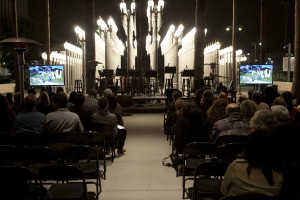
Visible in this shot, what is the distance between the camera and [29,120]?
698cm

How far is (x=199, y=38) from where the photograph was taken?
17906 millimetres

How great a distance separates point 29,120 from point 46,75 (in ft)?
30.2

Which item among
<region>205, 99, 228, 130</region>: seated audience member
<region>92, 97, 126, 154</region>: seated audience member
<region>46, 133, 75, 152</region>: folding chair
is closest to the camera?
<region>46, 133, 75, 152</region>: folding chair

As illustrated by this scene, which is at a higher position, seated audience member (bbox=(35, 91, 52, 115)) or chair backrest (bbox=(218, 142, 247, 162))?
seated audience member (bbox=(35, 91, 52, 115))

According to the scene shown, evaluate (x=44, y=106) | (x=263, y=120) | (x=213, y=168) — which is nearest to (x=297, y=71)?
(x=44, y=106)

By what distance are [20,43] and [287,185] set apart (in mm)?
9219

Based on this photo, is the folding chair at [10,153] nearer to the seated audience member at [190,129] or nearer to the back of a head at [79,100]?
the seated audience member at [190,129]

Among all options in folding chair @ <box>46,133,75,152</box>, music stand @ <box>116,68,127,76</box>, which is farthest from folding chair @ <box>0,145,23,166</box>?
music stand @ <box>116,68,127,76</box>

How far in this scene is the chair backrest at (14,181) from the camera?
12.8 ft

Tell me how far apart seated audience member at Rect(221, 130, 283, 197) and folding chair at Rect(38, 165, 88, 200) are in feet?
5.43

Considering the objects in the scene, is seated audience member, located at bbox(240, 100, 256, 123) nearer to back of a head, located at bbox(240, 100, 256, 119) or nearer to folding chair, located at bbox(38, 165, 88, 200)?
back of a head, located at bbox(240, 100, 256, 119)

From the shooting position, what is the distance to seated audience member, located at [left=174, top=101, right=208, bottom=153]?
7.02 metres

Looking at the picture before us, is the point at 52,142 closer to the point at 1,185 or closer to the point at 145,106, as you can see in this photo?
the point at 1,185

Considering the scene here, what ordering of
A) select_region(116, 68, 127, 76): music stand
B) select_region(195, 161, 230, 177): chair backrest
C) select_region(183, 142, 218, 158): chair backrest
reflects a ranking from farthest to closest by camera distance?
select_region(116, 68, 127, 76): music stand
select_region(183, 142, 218, 158): chair backrest
select_region(195, 161, 230, 177): chair backrest
